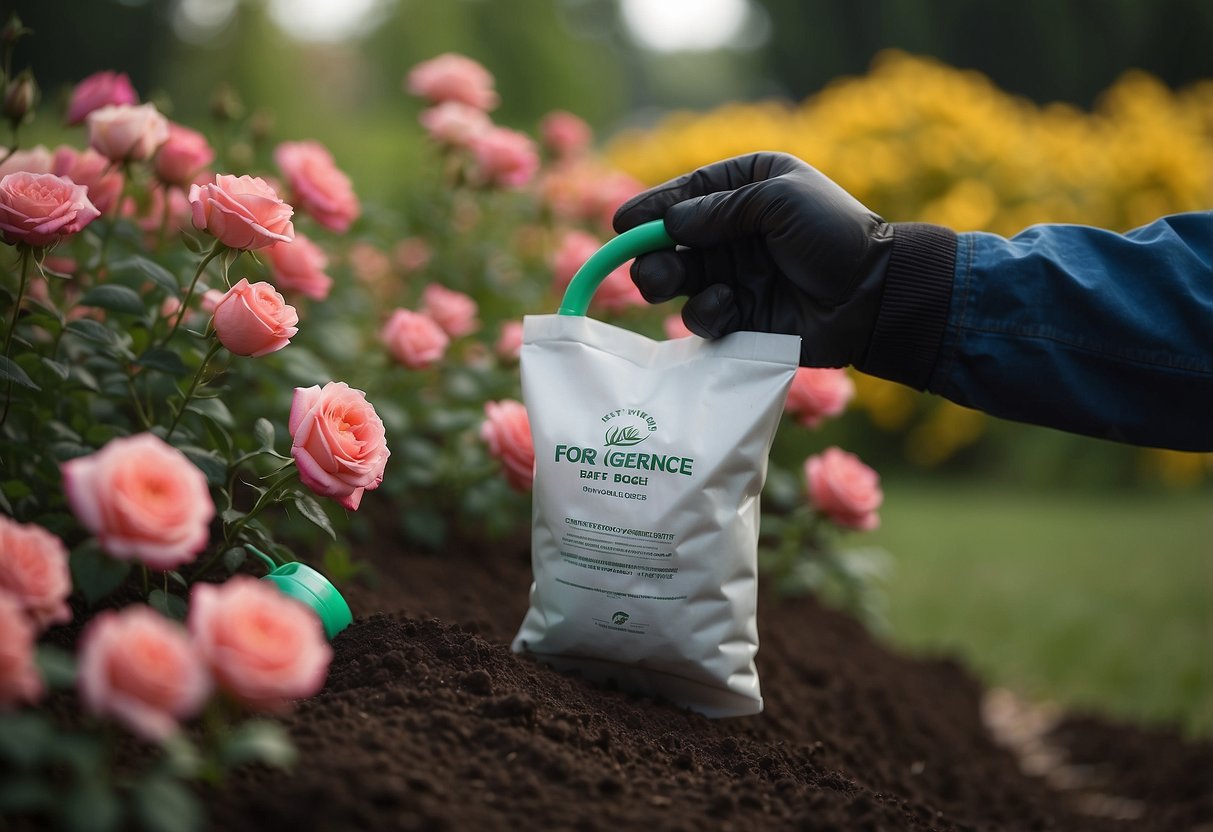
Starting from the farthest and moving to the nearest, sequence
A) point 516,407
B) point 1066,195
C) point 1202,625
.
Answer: point 1066,195 < point 1202,625 < point 516,407

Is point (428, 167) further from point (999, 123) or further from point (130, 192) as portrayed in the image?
point (999, 123)

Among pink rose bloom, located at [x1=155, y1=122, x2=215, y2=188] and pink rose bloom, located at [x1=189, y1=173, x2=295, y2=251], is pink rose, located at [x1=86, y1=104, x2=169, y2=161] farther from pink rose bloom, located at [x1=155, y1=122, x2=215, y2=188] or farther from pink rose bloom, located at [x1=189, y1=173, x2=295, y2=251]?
pink rose bloom, located at [x1=189, y1=173, x2=295, y2=251]

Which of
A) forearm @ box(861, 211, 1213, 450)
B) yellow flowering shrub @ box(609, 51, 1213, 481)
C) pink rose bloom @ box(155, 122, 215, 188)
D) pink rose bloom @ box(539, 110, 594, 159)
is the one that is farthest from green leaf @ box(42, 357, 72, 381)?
yellow flowering shrub @ box(609, 51, 1213, 481)

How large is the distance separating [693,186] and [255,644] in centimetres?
105

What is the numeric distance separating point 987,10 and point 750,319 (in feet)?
38.1

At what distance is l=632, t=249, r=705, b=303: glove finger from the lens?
62.5 inches

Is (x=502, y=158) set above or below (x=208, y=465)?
above

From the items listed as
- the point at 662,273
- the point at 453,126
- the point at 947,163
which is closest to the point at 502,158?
the point at 453,126

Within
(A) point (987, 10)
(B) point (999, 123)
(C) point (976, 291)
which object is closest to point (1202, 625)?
(C) point (976, 291)

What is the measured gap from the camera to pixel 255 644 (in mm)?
860

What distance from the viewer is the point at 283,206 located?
1.36 m

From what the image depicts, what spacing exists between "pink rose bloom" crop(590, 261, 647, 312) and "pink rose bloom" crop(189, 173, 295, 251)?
100 cm

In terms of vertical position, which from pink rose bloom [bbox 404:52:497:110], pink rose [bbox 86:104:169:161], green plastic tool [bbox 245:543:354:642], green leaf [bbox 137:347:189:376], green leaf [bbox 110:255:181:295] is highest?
pink rose bloom [bbox 404:52:497:110]

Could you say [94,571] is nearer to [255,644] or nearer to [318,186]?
[255,644]
